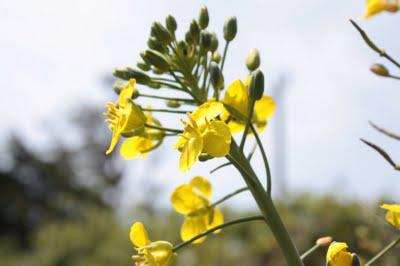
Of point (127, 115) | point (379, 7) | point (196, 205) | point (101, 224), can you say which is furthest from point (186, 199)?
point (101, 224)

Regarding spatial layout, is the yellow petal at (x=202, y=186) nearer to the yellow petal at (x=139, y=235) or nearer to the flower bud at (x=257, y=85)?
the yellow petal at (x=139, y=235)

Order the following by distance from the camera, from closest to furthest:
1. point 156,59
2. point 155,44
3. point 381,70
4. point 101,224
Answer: point 381,70, point 156,59, point 155,44, point 101,224

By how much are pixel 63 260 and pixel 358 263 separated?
10366 millimetres

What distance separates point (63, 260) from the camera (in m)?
10.8

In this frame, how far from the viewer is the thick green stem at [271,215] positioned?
1351mm

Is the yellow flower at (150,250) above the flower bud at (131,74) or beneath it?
beneath

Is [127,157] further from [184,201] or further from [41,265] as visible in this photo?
[41,265]

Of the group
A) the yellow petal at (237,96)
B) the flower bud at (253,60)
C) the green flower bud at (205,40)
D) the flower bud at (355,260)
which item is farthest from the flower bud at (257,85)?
the flower bud at (355,260)

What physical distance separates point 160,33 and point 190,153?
49cm

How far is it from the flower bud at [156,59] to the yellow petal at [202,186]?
40 cm

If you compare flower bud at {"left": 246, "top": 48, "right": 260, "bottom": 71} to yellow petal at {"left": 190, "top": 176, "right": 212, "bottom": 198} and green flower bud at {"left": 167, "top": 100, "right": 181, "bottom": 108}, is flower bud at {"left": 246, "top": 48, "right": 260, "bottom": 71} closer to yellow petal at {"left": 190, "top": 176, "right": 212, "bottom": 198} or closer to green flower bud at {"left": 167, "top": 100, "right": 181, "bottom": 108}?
green flower bud at {"left": 167, "top": 100, "right": 181, "bottom": 108}

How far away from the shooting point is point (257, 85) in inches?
55.6

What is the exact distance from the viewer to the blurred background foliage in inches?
280

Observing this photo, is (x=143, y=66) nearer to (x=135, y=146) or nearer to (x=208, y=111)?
(x=135, y=146)
